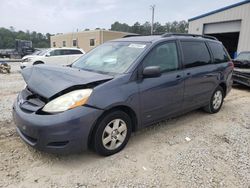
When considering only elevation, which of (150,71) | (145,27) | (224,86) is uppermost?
(145,27)

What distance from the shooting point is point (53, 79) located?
9.52 ft

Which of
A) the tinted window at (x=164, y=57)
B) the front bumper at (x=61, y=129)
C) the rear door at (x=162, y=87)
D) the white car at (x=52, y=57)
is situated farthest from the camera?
the white car at (x=52, y=57)

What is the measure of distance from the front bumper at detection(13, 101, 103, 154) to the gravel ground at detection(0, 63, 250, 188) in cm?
33

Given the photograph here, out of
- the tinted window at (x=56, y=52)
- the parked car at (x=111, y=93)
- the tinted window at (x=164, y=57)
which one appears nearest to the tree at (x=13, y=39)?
the tinted window at (x=56, y=52)

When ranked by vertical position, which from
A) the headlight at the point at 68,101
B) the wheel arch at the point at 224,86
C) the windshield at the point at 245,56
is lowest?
the wheel arch at the point at 224,86

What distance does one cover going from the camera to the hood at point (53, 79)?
107 inches

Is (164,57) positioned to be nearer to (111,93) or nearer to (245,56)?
(111,93)

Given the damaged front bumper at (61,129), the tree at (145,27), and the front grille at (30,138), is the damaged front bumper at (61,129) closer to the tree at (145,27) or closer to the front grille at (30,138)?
the front grille at (30,138)

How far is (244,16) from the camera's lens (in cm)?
1496

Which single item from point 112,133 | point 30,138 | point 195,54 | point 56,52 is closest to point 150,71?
point 112,133

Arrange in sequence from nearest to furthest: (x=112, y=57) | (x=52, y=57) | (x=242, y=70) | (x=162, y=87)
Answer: (x=162, y=87)
(x=112, y=57)
(x=242, y=70)
(x=52, y=57)

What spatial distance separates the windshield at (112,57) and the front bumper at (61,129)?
93cm

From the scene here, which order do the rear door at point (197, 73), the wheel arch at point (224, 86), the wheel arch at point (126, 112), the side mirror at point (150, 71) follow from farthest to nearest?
the wheel arch at point (224, 86) < the rear door at point (197, 73) < the side mirror at point (150, 71) < the wheel arch at point (126, 112)

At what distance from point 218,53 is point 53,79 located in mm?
3917
